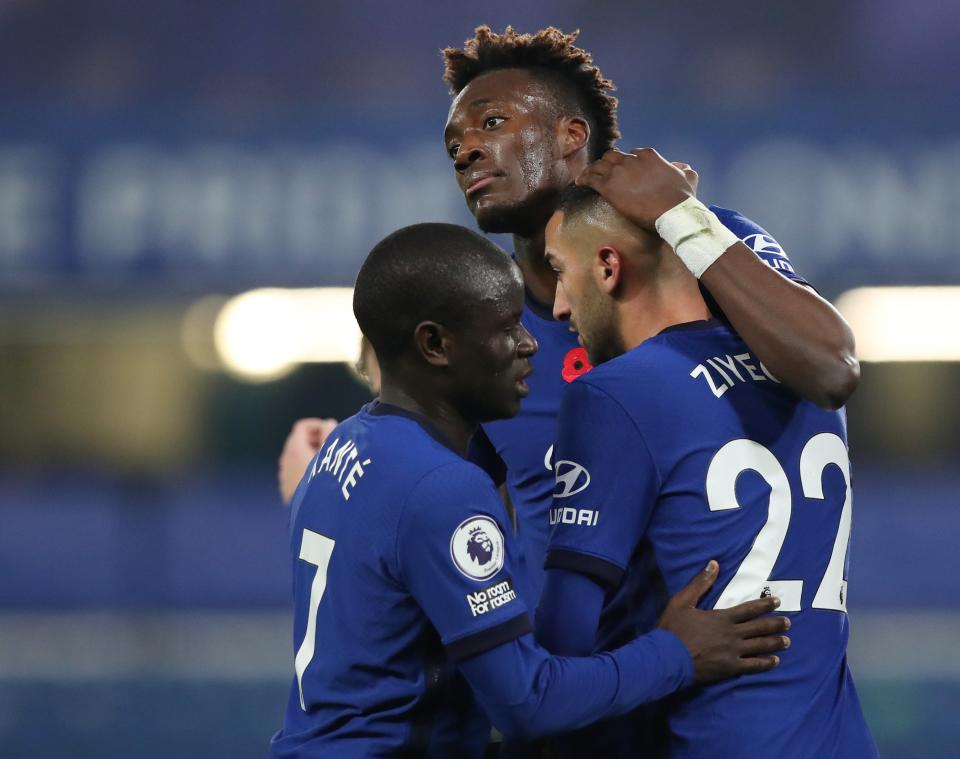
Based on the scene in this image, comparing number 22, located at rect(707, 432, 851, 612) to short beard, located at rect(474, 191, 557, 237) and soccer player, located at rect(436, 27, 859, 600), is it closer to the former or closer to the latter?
soccer player, located at rect(436, 27, 859, 600)

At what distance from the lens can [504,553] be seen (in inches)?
75.0

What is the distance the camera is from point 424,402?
208 cm

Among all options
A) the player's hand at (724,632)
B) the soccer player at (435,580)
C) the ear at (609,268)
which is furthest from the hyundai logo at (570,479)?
the ear at (609,268)

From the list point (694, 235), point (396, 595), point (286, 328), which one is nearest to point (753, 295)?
point (694, 235)

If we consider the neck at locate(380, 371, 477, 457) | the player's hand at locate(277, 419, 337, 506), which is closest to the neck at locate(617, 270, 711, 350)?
the neck at locate(380, 371, 477, 457)

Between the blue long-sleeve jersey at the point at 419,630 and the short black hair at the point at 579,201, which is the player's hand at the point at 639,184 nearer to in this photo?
the short black hair at the point at 579,201

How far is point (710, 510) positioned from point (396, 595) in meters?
0.53

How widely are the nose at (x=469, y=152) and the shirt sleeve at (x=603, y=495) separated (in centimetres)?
98

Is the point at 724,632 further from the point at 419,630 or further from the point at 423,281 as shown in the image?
the point at 423,281

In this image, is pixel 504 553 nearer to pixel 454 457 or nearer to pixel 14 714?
pixel 454 457

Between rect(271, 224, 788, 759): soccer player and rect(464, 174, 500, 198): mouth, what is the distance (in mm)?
779

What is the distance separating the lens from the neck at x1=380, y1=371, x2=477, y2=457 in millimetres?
2080

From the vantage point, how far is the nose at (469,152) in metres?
2.86

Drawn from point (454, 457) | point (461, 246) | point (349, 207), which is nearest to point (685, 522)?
point (454, 457)
